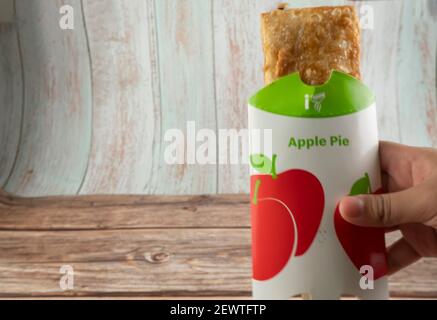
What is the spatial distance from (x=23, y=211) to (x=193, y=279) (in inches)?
22.0

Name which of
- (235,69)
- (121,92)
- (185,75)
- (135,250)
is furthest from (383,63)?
(135,250)

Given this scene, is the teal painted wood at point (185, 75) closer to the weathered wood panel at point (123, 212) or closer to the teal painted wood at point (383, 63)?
the weathered wood panel at point (123, 212)

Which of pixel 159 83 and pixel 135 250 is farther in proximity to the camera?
pixel 159 83

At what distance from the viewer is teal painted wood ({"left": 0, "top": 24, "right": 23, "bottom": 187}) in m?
1.57

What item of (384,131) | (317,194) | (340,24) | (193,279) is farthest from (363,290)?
(384,131)

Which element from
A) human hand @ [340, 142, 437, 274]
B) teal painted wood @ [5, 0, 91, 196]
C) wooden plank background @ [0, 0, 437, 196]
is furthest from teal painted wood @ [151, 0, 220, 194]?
human hand @ [340, 142, 437, 274]

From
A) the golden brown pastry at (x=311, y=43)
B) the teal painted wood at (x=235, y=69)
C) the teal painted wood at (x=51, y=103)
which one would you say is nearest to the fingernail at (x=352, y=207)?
the golden brown pastry at (x=311, y=43)

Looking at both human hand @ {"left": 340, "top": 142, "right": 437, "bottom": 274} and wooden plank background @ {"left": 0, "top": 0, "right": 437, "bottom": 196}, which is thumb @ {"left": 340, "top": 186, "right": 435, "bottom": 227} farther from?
wooden plank background @ {"left": 0, "top": 0, "right": 437, "bottom": 196}

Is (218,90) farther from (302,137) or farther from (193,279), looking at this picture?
(302,137)

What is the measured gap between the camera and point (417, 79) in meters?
1.49

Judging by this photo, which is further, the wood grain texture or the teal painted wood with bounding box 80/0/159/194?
the teal painted wood with bounding box 80/0/159/194

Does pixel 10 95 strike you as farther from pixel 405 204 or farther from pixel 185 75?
pixel 405 204

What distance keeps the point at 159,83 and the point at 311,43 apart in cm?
90

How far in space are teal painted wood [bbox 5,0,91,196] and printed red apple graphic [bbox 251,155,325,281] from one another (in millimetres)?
967
